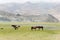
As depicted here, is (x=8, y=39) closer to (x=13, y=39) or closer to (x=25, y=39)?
(x=13, y=39)

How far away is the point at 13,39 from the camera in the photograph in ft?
70.5

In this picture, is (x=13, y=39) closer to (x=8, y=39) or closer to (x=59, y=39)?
(x=8, y=39)

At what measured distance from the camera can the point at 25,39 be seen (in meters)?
21.7

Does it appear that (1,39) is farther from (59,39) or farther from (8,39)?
(59,39)

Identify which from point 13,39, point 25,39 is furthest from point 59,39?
point 13,39

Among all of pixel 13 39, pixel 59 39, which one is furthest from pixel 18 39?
pixel 59 39

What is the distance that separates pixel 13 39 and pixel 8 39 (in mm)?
547

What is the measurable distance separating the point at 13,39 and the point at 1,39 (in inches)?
51.5

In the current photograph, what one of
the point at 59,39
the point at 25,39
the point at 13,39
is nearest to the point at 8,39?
the point at 13,39

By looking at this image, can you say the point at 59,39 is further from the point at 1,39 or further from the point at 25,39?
the point at 1,39

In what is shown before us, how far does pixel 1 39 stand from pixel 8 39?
76 centimetres

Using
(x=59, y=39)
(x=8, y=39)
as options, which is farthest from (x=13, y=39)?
(x=59, y=39)

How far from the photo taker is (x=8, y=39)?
70.3 ft

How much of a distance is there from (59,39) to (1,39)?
642 centimetres
